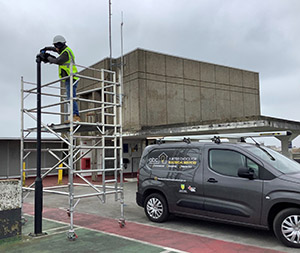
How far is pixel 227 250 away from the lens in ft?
19.1

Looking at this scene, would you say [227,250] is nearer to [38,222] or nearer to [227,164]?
[227,164]

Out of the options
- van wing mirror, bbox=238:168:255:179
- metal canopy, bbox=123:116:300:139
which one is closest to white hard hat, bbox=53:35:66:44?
van wing mirror, bbox=238:168:255:179

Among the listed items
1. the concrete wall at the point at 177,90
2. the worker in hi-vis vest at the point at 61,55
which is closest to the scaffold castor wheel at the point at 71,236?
the worker in hi-vis vest at the point at 61,55

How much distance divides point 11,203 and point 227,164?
4.56 metres

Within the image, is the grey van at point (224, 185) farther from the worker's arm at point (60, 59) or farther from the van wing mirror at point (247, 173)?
the worker's arm at point (60, 59)

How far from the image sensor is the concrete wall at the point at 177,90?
1909cm

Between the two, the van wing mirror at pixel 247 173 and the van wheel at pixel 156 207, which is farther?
the van wheel at pixel 156 207

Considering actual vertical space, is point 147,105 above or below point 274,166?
above

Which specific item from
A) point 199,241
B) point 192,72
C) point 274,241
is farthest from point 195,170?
point 192,72

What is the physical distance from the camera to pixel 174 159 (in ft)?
26.3

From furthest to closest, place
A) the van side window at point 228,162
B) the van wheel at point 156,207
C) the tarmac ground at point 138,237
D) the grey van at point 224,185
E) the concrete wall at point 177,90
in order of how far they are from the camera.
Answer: the concrete wall at point 177,90
the van wheel at point 156,207
the van side window at point 228,162
the grey van at point 224,185
the tarmac ground at point 138,237

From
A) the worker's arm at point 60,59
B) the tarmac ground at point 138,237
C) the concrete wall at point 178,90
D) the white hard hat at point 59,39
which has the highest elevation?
the concrete wall at point 178,90

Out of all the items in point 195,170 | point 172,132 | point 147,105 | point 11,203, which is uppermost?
point 147,105

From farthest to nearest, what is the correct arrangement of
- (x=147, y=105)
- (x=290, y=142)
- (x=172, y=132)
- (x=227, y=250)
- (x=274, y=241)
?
(x=147, y=105)
(x=172, y=132)
(x=290, y=142)
(x=274, y=241)
(x=227, y=250)
